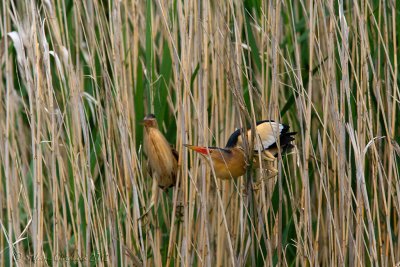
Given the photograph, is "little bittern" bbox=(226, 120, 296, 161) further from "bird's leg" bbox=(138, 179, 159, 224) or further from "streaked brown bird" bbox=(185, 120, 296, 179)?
"bird's leg" bbox=(138, 179, 159, 224)

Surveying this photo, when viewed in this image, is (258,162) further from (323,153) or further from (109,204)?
(109,204)

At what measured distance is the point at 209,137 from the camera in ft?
5.52

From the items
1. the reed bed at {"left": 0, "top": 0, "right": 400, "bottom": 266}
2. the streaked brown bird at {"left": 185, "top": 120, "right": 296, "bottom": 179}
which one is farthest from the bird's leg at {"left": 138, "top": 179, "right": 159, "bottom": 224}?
the streaked brown bird at {"left": 185, "top": 120, "right": 296, "bottom": 179}

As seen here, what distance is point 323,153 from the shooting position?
4.95 feet

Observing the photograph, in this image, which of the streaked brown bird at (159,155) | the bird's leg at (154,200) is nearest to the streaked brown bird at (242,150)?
the streaked brown bird at (159,155)

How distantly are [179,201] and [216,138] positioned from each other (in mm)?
167

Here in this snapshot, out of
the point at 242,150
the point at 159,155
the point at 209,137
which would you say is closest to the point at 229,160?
the point at 242,150

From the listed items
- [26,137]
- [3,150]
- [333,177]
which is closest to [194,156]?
[333,177]

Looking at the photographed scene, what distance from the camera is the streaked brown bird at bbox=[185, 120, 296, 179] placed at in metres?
1.37

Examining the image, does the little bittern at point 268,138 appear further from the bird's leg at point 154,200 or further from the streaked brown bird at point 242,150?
the bird's leg at point 154,200

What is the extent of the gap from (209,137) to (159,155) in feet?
0.66

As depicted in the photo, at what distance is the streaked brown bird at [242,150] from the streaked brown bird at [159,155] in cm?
15

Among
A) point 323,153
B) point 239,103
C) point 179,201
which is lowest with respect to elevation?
point 179,201

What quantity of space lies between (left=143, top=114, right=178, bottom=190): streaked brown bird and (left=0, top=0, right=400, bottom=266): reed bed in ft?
0.09
